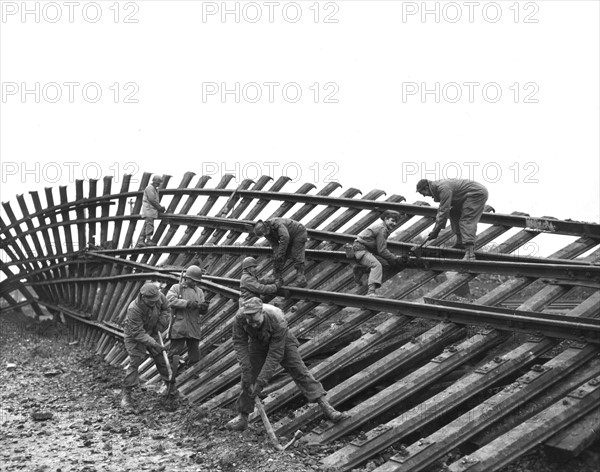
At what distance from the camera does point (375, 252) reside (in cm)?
1032

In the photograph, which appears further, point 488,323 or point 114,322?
point 114,322

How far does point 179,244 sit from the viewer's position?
15.2 m

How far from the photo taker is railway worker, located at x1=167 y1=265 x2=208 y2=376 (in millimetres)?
10258

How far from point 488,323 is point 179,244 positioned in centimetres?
850

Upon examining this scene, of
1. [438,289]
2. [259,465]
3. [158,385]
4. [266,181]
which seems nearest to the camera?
[259,465]

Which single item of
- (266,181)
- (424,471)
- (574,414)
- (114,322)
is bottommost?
(114,322)

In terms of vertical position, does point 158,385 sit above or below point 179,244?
below

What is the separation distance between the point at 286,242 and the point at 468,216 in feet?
8.43

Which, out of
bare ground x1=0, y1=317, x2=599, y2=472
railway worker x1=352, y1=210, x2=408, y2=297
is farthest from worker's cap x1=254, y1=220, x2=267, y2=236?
bare ground x1=0, y1=317, x2=599, y2=472

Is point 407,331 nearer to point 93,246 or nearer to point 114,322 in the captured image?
point 114,322

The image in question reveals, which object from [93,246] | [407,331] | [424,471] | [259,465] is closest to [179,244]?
[93,246]

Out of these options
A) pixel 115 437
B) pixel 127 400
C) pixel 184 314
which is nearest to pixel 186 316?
pixel 184 314

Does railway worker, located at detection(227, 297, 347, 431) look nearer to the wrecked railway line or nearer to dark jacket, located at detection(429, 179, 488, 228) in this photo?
the wrecked railway line

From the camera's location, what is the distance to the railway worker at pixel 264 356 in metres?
8.09
